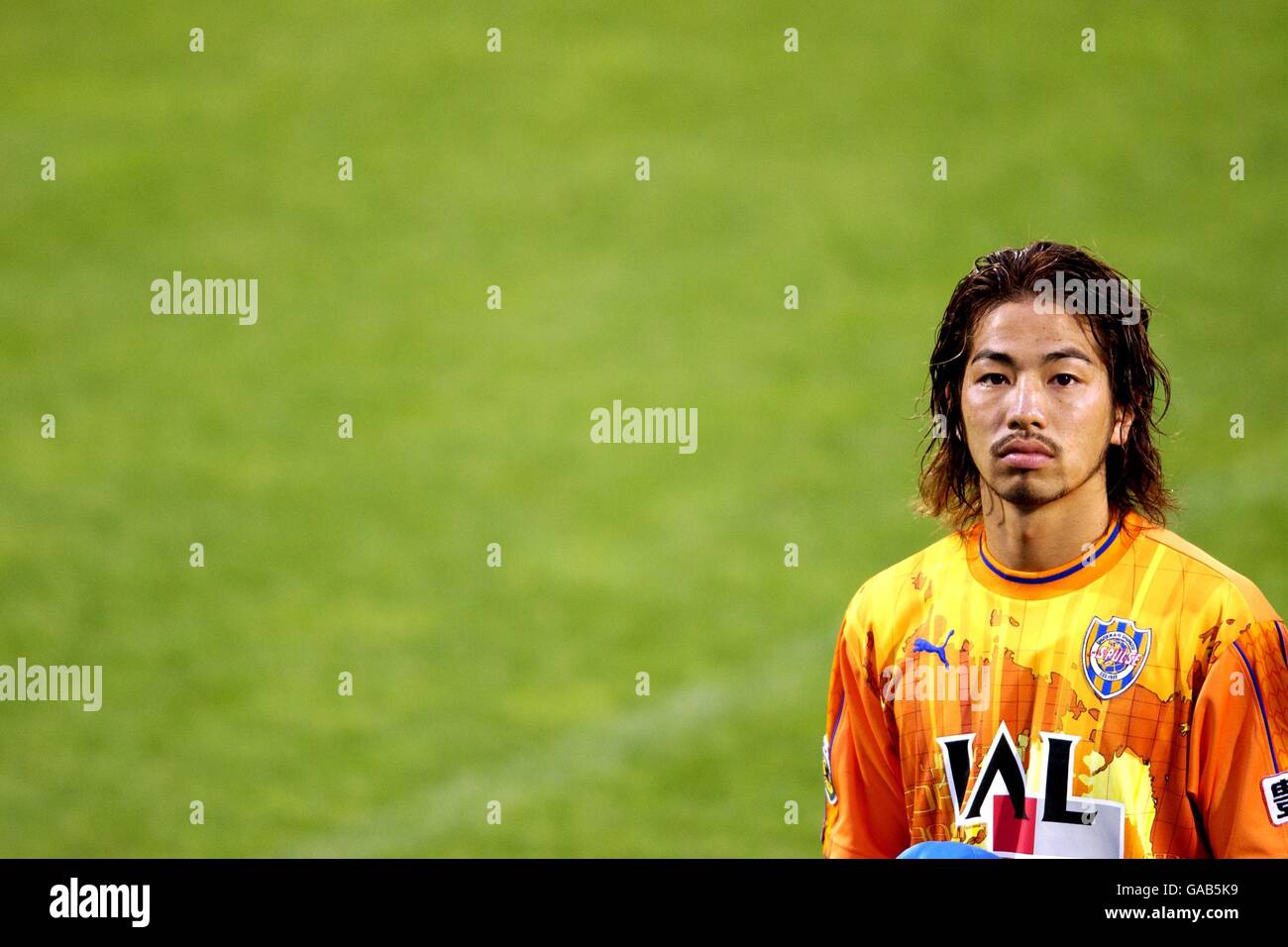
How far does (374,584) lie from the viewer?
8.84 meters

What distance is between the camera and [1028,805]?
3.16 meters

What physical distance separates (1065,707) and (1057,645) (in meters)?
0.14

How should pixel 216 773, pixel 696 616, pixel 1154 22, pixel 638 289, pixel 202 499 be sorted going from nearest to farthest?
pixel 216 773 < pixel 696 616 < pixel 202 499 < pixel 638 289 < pixel 1154 22

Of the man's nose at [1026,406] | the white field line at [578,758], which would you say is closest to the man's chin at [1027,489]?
the man's nose at [1026,406]

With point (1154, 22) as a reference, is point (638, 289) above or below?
below

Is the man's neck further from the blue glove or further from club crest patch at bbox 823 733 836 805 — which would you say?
the blue glove

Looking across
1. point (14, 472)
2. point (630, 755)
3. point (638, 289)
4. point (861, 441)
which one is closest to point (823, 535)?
point (861, 441)

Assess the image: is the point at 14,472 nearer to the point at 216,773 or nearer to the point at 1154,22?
the point at 216,773

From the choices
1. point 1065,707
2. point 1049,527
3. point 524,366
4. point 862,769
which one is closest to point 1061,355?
point 1049,527

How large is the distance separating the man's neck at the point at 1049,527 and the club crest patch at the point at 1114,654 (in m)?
0.17

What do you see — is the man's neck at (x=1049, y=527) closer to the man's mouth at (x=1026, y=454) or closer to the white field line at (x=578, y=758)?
the man's mouth at (x=1026, y=454)

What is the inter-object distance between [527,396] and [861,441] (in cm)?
227

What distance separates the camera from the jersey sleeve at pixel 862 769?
3.43m

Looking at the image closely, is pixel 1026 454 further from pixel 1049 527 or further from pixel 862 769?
pixel 862 769
